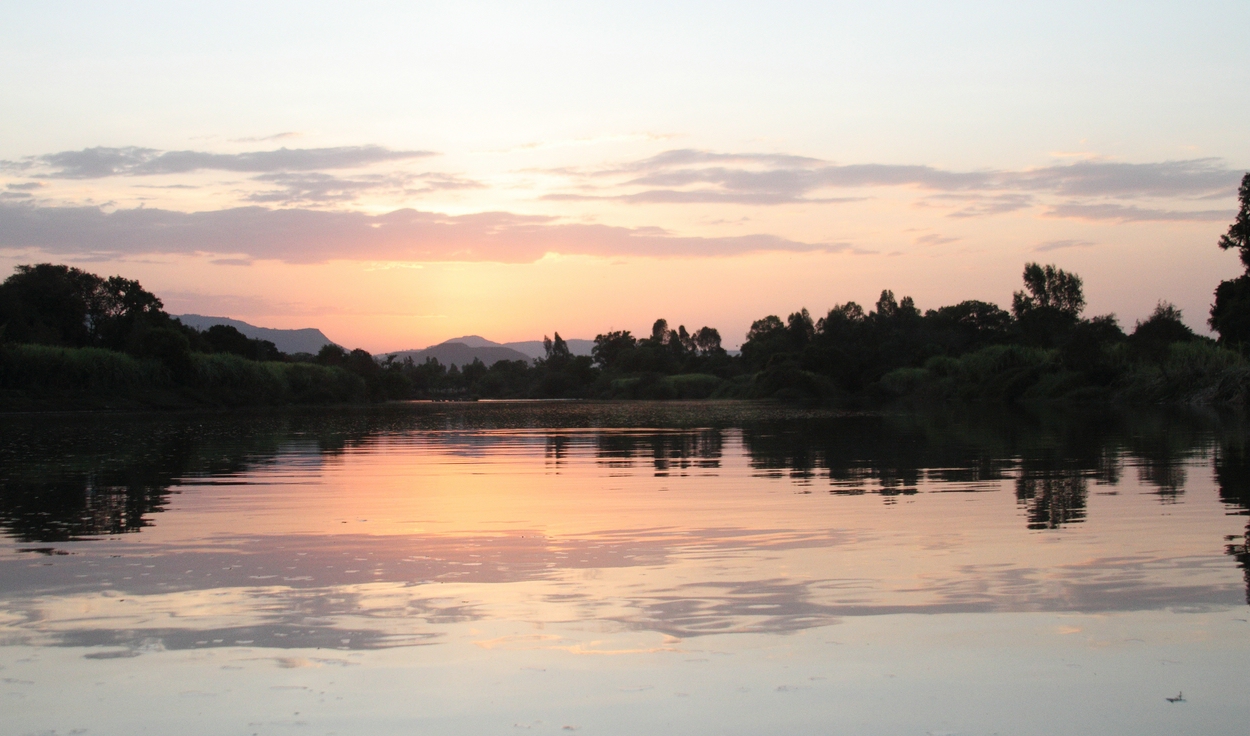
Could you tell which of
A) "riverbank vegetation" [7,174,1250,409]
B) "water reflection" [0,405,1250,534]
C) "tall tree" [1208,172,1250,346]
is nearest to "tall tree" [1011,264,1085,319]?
"riverbank vegetation" [7,174,1250,409]

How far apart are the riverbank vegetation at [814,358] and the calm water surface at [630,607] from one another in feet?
135

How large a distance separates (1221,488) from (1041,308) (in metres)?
86.1

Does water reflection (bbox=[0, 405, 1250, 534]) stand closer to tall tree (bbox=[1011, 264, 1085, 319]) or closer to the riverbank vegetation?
the riverbank vegetation

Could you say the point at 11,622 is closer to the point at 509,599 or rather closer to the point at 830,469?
the point at 509,599

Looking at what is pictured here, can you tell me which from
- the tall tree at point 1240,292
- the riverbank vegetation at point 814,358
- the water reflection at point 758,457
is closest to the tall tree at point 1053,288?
the riverbank vegetation at point 814,358

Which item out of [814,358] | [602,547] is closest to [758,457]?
[602,547]

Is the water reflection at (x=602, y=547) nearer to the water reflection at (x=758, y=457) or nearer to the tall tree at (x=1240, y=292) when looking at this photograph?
the water reflection at (x=758, y=457)

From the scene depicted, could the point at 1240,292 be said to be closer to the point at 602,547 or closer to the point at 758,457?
the point at 758,457

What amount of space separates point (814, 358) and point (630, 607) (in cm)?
9630

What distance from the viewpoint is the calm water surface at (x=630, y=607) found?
4.20 m

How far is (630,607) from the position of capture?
235 inches

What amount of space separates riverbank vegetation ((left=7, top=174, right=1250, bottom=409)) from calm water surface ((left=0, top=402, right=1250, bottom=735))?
4106cm

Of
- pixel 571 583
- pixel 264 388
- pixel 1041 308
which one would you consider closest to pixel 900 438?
pixel 571 583

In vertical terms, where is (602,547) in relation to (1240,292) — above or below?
below
